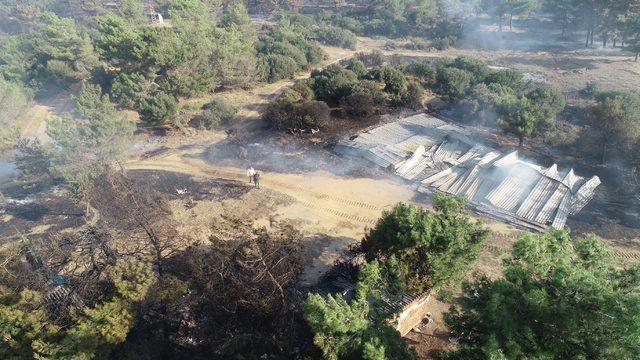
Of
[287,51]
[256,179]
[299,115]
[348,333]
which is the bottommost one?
[256,179]

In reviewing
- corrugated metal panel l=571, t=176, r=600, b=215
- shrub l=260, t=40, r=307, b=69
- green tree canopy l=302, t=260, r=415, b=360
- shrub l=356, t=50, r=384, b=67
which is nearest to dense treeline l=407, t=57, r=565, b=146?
corrugated metal panel l=571, t=176, r=600, b=215

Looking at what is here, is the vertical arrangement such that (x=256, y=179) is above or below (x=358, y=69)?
below

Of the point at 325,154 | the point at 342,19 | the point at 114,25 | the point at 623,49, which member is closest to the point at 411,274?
the point at 325,154

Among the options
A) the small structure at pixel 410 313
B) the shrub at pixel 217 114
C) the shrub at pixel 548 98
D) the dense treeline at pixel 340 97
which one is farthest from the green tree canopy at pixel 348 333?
the shrub at pixel 548 98

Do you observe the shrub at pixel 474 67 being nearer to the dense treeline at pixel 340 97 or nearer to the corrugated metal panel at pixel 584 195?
the dense treeline at pixel 340 97

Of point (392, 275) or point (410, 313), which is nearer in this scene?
point (392, 275)

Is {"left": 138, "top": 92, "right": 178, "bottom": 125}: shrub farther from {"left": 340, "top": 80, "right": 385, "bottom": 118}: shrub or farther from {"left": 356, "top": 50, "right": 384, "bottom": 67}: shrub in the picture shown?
{"left": 356, "top": 50, "right": 384, "bottom": 67}: shrub

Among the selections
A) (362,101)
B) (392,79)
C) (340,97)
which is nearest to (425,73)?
(392,79)

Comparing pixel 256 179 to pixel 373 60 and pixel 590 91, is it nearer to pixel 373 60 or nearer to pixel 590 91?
pixel 373 60
